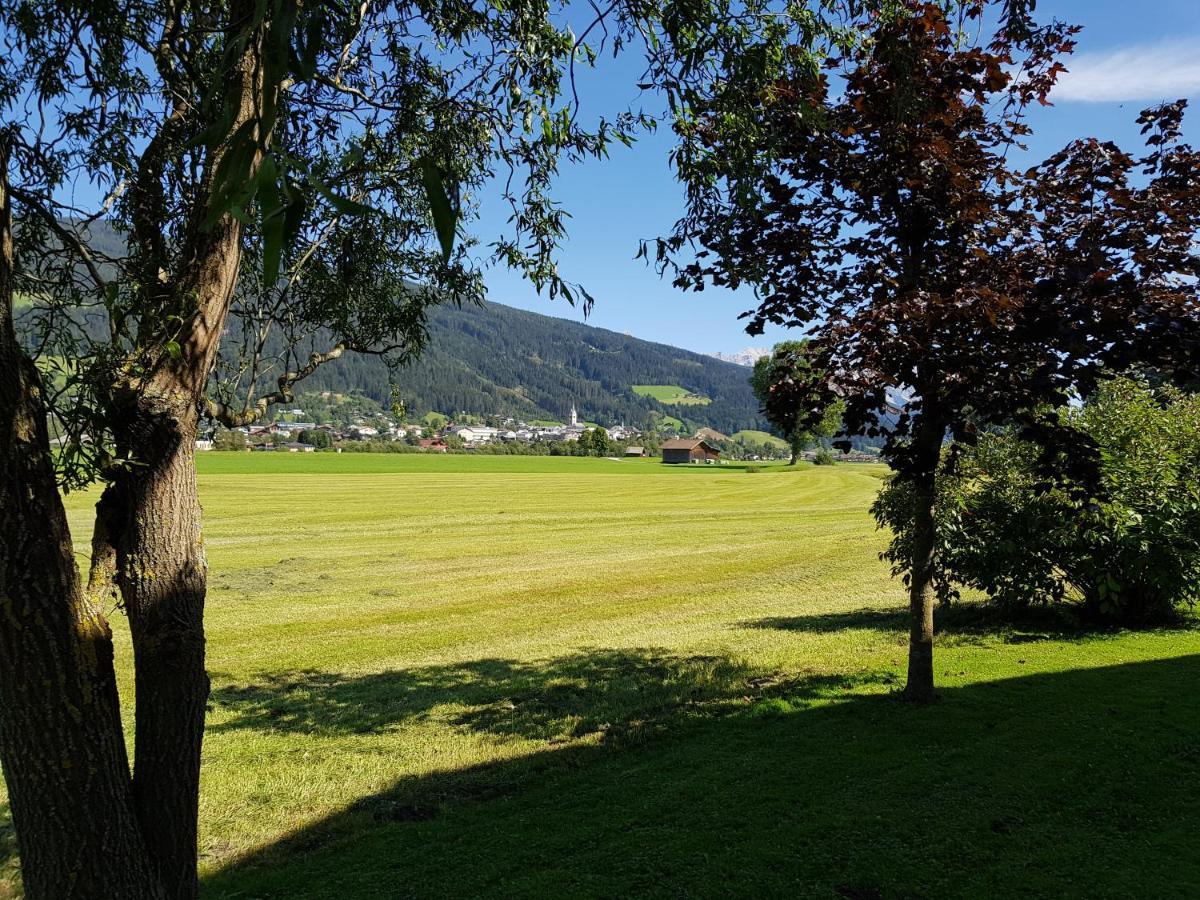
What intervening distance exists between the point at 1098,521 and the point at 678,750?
6.81 metres

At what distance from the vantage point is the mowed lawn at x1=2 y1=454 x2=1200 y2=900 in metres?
4.56

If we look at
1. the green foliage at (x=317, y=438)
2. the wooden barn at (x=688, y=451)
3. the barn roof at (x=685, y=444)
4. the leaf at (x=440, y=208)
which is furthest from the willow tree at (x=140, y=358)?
the barn roof at (x=685, y=444)

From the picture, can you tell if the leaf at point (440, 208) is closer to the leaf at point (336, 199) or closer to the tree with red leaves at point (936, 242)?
the leaf at point (336, 199)

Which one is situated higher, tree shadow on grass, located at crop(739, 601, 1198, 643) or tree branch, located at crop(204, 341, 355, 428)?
tree branch, located at crop(204, 341, 355, 428)

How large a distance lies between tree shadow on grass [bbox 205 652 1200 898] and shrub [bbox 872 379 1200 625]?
287cm

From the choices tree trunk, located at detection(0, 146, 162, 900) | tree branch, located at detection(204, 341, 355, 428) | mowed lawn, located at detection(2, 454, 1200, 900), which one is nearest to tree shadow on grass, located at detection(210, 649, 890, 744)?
mowed lawn, located at detection(2, 454, 1200, 900)

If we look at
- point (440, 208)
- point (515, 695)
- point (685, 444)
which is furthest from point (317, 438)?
point (440, 208)

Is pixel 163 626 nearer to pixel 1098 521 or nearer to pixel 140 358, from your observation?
pixel 140 358

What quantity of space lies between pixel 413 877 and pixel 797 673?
593cm

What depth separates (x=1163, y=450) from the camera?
10.3m

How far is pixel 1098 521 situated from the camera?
31.7ft

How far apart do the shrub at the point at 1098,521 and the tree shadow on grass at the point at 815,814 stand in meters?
2.87

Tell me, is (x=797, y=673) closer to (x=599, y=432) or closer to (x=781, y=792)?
(x=781, y=792)

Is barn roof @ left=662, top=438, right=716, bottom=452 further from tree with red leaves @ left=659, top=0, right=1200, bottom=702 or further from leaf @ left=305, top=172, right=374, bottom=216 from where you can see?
leaf @ left=305, top=172, right=374, bottom=216
